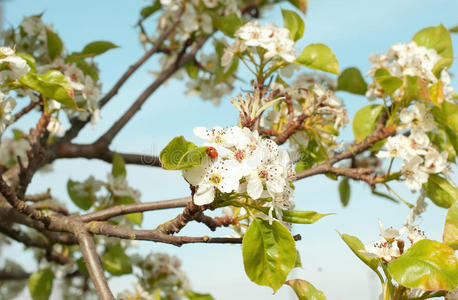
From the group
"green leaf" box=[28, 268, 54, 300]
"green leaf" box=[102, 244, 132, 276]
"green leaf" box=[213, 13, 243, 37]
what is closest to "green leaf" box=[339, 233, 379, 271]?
"green leaf" box=[213, 13, 243, 37]

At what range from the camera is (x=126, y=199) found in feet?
8.09

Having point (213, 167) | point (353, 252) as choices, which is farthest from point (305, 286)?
point (213, 167)

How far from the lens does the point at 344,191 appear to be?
3025mm

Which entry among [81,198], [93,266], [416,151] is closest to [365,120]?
[416,151]

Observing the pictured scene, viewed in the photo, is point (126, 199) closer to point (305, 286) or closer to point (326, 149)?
point (326, 149)

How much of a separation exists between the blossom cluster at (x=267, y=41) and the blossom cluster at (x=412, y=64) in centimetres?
50

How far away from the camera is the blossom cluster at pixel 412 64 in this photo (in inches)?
81.3

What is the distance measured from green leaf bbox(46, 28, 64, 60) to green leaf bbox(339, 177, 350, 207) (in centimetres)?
173

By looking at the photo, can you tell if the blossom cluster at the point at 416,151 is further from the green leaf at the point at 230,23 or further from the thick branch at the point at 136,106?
the thick branch at the point at 136,106

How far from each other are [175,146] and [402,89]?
4.25 feet

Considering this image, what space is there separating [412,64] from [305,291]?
116 cm

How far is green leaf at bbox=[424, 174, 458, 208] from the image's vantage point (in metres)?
1.97

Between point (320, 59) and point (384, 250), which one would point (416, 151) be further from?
point (384, 250)

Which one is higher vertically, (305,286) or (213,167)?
(213,167)
